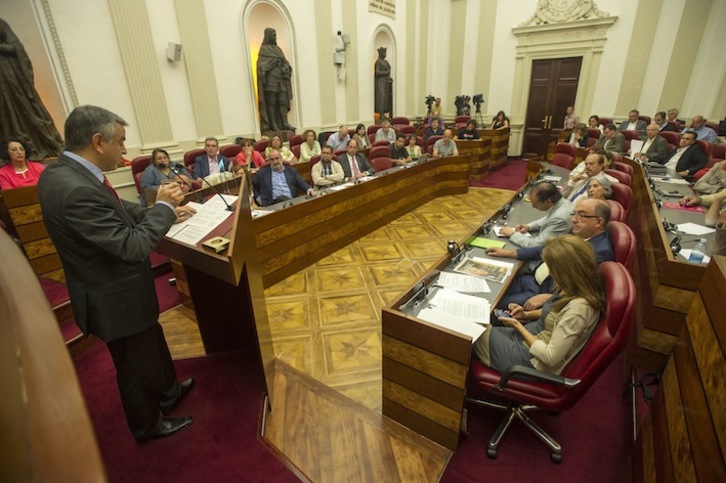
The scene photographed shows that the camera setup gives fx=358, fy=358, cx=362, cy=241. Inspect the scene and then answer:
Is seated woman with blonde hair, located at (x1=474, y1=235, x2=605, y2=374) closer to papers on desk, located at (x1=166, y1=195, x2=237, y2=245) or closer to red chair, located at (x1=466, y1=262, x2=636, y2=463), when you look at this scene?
red chair, located at (x1=466, y1=262, x2=636, y2=463)

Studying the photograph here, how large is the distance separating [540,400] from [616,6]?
10367mm

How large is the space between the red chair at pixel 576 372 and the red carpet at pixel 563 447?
0.24ft

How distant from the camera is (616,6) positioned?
829 centimetres

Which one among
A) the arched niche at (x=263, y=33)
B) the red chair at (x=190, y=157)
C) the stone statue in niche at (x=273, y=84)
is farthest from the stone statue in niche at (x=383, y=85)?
the red chair at (x=190, y=157)

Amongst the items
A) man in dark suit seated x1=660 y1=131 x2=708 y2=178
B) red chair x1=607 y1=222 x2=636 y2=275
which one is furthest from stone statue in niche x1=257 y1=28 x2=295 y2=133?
man in dark suit seated x1=660 y1=131 x2=708 y2=178

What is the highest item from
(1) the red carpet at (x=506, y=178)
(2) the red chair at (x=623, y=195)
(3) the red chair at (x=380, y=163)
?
(2) the red chair at (x=623, y=195)

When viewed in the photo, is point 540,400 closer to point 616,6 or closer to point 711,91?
point 711,91

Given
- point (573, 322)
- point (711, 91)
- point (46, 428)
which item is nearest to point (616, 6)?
point (711, 91)

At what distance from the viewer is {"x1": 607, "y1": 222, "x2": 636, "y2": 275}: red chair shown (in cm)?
200

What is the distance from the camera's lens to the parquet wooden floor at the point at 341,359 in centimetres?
183

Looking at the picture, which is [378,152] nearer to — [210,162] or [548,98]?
[210,162]

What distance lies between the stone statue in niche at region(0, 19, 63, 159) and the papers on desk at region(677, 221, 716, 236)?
6.57 m

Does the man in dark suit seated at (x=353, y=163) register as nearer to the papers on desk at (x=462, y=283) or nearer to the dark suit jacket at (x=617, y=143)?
the papers on desk at (x=462, y=283)

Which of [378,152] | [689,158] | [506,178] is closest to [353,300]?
[378,152]
